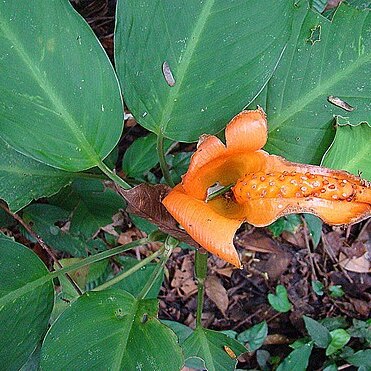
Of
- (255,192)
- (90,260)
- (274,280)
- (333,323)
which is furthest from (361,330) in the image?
(255,192)

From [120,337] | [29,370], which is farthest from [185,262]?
[120,337]

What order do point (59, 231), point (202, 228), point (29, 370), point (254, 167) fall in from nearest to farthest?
point (202, 228)
point (254, 167)
point (29, 370)
point (59, 231)

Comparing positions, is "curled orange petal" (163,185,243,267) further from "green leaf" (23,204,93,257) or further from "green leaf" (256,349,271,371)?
"green leaf" (256,349,271,371)

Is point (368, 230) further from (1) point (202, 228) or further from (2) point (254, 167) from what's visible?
(1) point (202, 228)

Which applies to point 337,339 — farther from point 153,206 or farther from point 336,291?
point 153,206

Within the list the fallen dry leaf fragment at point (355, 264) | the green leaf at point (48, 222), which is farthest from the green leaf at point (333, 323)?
the green leaf at point (48, 222)

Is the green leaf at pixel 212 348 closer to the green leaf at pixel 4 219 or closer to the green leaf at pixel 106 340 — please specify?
the green leaf at pixel 106 340

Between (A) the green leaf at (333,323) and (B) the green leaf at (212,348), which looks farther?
(A) the green leaf at (333,323)
